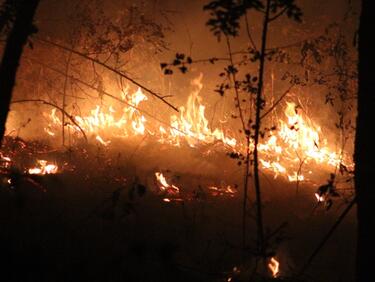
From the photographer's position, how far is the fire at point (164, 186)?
33.5 ft

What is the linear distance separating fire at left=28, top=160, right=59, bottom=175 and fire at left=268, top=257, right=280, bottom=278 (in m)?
6.24

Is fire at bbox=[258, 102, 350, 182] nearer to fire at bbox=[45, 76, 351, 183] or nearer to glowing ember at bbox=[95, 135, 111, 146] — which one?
fire at bbox=[45, 76, 351, 183]

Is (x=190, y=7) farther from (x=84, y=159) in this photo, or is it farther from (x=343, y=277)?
(x=343, y=277)

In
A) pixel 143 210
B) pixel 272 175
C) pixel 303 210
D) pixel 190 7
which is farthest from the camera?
pixel 190 7

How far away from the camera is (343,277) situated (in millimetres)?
7230

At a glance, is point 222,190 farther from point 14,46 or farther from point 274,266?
point 14,46

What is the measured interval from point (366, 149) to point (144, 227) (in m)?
4.66

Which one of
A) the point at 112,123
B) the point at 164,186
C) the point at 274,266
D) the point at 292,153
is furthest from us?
the point at 112,123

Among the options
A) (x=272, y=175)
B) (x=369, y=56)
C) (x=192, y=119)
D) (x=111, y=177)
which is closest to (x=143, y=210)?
(x=111, y=177)

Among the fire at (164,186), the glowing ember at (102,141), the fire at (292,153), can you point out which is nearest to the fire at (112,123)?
the glowing ember at (102,141)

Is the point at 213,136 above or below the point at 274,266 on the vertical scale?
above

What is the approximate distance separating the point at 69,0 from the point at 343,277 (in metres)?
17.6

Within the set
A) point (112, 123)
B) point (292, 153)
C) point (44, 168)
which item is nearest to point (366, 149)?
point (44, 168)

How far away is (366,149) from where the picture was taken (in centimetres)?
427
